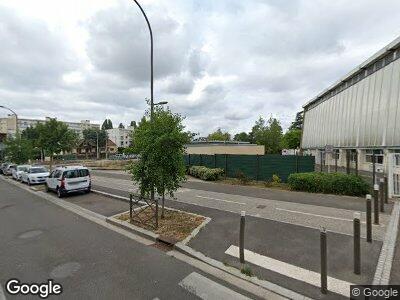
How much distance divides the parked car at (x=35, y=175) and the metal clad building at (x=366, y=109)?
25146mm

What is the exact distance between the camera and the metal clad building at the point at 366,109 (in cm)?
1786

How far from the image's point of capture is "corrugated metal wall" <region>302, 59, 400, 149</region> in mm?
17703

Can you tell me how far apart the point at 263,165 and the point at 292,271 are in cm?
1255

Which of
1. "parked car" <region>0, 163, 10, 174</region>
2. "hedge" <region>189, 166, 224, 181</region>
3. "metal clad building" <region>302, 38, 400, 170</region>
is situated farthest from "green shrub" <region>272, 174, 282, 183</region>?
"parked car" <region>0, 163, 10, 174</region>

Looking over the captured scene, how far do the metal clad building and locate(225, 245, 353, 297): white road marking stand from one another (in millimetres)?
15133

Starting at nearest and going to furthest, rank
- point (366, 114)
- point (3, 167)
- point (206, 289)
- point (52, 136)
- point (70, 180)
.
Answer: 1. point (206, 289)
2. point (70, 180)
3. point (366, 114)
4. point (52, 136)
5. point (3, 167)

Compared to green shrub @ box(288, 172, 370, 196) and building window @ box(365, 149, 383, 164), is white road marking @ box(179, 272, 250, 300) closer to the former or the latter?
green shrub @ box(288, 172, 370, 196)

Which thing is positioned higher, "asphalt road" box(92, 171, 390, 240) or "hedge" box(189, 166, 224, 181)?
"hedge" box(189, 166, 224, 181)

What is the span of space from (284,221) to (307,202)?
3234 mm

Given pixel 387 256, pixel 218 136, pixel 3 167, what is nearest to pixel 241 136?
pixel 218 136

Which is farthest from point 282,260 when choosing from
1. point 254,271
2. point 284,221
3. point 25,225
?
point 25,225

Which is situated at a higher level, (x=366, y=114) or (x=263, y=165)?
(x=366, y=114)

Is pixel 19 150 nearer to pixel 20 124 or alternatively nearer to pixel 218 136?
pixel 218 136

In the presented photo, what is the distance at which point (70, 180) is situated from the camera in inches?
604
